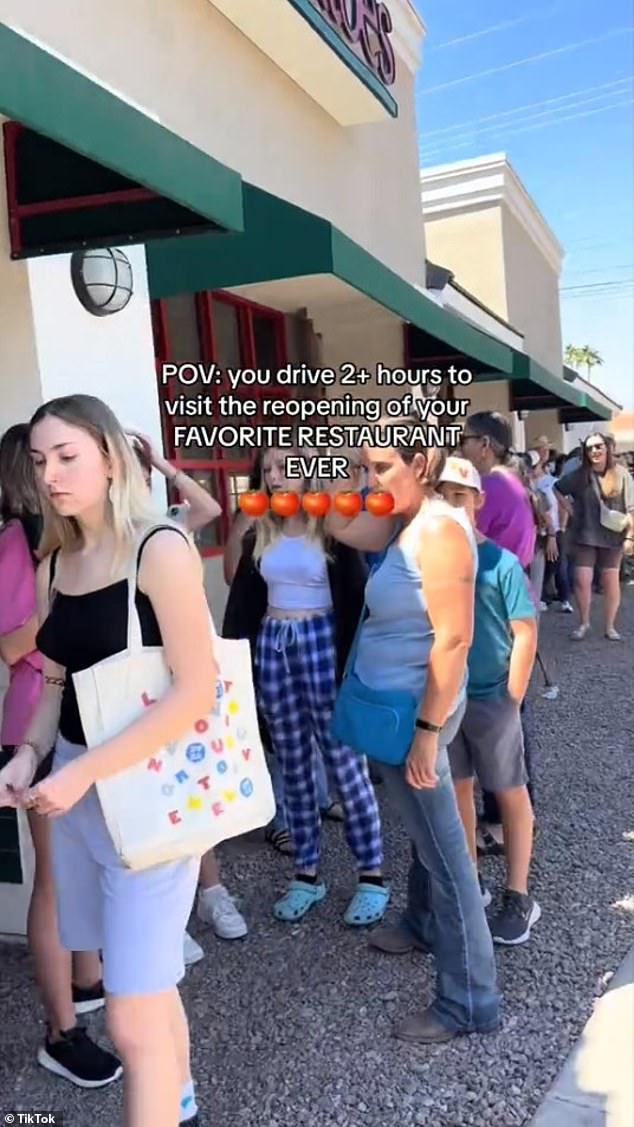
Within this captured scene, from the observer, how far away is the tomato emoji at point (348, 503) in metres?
3.31

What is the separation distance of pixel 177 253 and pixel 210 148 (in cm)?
137

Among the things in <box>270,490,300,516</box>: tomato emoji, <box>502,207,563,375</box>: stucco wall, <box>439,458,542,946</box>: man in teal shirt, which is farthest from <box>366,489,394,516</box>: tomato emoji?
<box>502,207,563,375</box>: stucco wall

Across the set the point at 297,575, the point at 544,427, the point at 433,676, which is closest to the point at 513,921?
the point at 433,676

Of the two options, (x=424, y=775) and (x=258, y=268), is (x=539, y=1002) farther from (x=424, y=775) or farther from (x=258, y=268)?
(x=258, y=268)

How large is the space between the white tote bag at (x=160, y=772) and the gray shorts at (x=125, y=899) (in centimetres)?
7

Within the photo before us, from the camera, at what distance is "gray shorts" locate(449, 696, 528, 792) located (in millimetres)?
3305

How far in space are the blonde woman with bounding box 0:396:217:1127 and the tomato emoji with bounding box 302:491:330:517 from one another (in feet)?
5.37

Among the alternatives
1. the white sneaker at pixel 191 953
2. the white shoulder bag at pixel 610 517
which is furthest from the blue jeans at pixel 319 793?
the white shoulder bag at pixel 610 517

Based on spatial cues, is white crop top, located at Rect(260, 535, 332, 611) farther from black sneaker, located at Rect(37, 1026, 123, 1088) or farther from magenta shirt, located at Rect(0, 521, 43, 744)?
black sneaker, located at Rect(37, 1026, 123, 1088)

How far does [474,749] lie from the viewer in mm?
3373

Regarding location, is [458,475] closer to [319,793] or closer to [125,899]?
[125,899]

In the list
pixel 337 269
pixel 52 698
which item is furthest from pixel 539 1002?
pixel 337 269

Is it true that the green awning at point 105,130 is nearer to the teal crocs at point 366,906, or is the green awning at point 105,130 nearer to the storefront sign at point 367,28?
the teal crocs at point 366,906

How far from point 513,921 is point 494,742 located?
2.02 feet
